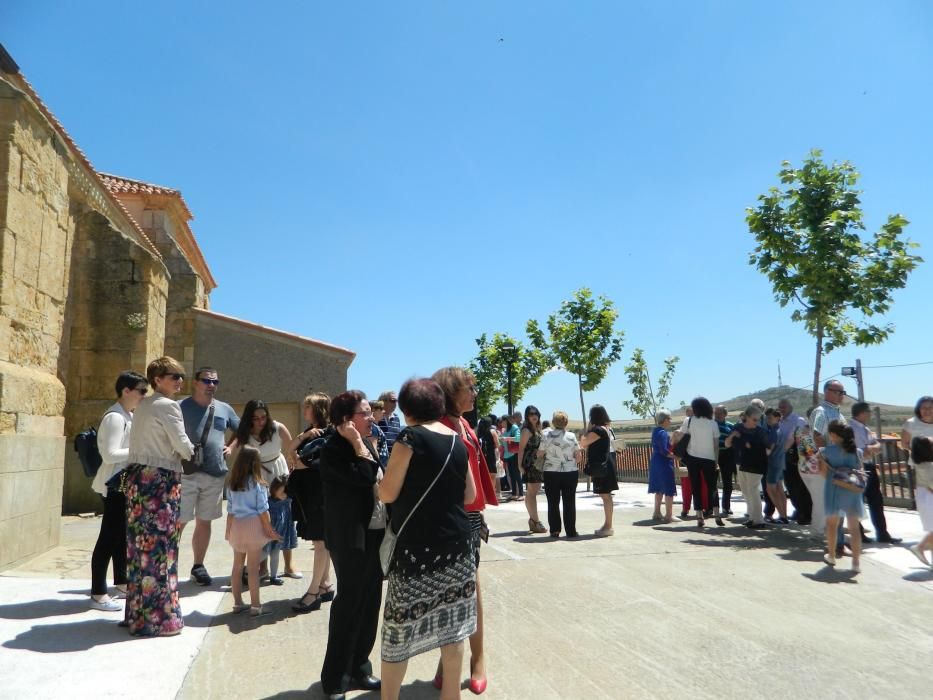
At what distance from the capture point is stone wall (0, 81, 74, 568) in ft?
20.6

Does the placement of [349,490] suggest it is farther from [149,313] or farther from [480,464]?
[149,313]

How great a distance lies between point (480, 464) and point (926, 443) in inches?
215

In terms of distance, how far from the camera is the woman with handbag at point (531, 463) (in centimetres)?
919

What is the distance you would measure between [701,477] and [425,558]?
24.1 ft

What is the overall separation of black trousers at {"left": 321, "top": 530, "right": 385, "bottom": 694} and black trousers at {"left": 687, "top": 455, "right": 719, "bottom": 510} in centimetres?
669

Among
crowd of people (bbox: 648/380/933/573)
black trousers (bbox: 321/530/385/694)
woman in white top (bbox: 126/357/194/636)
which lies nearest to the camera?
black trousers (bbox: 321/530/385/694)

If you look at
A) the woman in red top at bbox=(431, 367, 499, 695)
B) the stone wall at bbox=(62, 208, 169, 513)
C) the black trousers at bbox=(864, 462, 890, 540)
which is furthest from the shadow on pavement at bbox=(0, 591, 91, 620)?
the black trousers at bbox=(864, 462, 890, 540)

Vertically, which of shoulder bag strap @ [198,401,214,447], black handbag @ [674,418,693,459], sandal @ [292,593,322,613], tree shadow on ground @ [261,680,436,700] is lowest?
tree shadow on ground @ [261,680,436,700]

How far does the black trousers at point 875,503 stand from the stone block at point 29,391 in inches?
362

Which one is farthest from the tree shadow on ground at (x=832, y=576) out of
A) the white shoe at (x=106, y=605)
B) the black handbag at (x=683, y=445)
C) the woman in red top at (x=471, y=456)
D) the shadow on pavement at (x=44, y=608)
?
the shadow on pavement at (x=44, y=608)

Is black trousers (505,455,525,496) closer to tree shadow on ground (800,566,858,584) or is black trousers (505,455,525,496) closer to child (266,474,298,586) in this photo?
tree shadow on ground (800,566,858,584)

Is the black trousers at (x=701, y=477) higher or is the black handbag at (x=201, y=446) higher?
the black handbag at (x=201, y=446)

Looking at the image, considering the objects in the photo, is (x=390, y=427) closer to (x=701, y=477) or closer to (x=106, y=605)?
(x=106, y=605)

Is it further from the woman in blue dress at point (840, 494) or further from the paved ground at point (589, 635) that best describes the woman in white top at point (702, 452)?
the woman in blue dress at point (840, 494)
